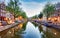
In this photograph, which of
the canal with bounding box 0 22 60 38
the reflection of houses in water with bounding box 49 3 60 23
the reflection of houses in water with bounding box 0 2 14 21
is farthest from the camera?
the reflection of houses in water with bounding box 49 3 60 23

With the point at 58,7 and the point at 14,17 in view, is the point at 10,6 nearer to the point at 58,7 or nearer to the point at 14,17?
the point at 14,17

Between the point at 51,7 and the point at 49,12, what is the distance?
69.7 inches

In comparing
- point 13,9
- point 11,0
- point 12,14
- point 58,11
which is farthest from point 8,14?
point 58,11

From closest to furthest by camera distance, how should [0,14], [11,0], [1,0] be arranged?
[1,0], [11,0], [0,14]

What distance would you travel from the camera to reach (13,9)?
74.0 ft

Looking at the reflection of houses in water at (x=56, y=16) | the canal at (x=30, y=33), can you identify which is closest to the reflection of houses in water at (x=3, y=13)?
the reflection of houses in water at (x=56, y=16)

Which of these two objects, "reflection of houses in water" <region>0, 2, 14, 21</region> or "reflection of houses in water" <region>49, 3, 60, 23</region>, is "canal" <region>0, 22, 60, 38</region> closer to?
"reflection of houses in water" <region>0, 2, 14, 21</region>

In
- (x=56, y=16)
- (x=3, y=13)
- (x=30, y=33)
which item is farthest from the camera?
(x=3, y=13)

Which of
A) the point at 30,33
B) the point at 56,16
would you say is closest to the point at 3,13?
the point at 56,16

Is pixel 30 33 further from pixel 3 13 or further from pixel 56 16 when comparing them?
pixel 3 13

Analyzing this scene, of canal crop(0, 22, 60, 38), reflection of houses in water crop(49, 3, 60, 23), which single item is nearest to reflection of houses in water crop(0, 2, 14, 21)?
reflection of houses in water crop(49, 3, 60, 23)

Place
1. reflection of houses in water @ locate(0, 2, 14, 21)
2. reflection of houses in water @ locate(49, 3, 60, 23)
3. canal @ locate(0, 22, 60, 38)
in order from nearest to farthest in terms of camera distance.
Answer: canal @ locate(0, 22, 60, 38)
reflection of houses in water @ locate(0, 2, 14, 21)
reflection of houses in water @ locate(49, 3, 60, 23)

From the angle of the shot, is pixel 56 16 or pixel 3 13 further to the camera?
pixel 3 13

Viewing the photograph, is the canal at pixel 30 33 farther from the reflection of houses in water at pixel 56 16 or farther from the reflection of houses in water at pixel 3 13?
the reflection of houses in water at pixel 56 16
